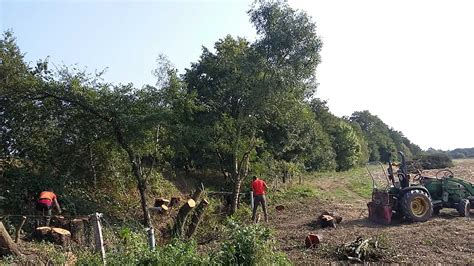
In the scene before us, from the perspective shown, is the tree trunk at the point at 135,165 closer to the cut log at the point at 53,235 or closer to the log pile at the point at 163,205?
the log pile at the point at 163,205

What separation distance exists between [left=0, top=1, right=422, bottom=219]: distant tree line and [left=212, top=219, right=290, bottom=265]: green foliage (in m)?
7.34

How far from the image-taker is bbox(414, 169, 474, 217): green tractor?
1380 cm

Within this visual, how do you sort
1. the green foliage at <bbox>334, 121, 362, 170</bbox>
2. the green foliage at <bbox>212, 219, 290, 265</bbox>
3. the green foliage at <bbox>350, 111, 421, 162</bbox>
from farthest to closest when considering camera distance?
the green foliage at <bbox>350, 111, 421, 162</bbox>, the green foliage at <bbox>334, 121, 362, 170</bbox>, the green foliage at <bbox>212, 219, 290, 265</bbox>

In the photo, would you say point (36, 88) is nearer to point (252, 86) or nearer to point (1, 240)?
point (1, 240)

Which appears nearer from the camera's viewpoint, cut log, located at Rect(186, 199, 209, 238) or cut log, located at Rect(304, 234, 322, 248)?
cut log, located at Rect(304, 234, 322, 248)

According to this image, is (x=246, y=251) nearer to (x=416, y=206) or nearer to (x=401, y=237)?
(x=401, y=237)

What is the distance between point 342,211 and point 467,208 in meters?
4.01

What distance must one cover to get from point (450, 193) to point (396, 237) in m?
4.24

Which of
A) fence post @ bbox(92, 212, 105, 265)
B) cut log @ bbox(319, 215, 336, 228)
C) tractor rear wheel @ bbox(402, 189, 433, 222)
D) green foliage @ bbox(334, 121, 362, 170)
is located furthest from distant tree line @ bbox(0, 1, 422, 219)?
green foliage @ bbox(334, 121, 362, 170)

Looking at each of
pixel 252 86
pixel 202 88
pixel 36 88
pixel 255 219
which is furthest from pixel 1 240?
pixel 202 88

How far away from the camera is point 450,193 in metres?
14.1

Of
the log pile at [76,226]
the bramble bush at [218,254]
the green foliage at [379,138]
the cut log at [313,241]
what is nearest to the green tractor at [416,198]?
the cut log at [313,241]

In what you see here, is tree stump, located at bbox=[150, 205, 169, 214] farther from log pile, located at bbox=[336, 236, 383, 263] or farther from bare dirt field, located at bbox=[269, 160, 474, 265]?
log pile, located at bbox=[336, 236, 383, 263]

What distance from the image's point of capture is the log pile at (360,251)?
29.6 ft
